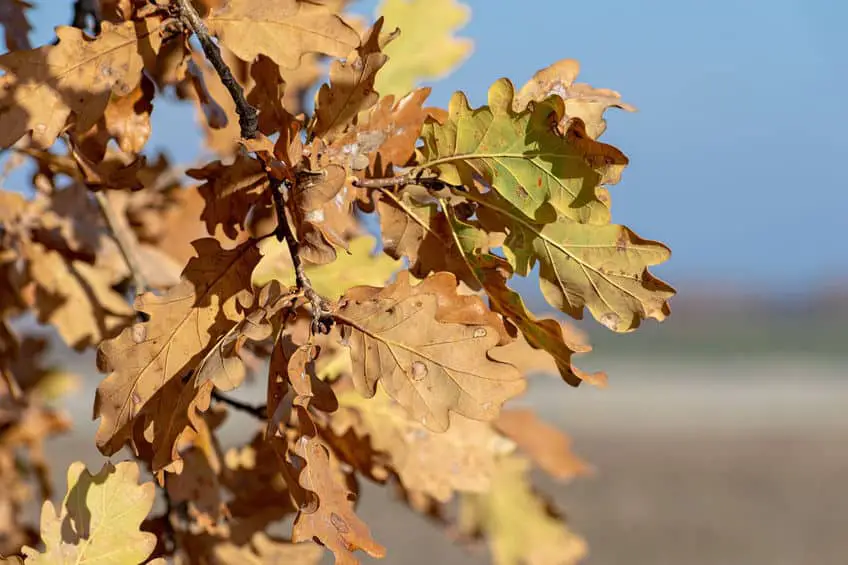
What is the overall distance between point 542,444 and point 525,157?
2.83 feet

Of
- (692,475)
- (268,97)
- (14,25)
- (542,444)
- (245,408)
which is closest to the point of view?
(268,97)

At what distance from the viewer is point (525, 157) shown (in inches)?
28.9

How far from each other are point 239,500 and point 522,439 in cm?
49

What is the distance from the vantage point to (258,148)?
692 mm

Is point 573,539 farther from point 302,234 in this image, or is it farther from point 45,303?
point 302,234

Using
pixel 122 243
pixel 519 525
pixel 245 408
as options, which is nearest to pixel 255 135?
pixel 245 408

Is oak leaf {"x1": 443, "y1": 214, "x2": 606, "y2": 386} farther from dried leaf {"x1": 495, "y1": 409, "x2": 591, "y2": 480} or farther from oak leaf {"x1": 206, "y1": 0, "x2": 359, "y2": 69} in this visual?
dried leaf {"x1": 495, "y1": 409, "x2": 591, "y2": 480}

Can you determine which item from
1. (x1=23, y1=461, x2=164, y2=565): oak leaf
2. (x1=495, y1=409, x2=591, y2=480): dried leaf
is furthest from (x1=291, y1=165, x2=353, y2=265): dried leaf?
(x1=495, y1=409, x2=591, y2=480): dried leaf

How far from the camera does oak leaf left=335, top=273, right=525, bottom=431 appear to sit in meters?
0.73

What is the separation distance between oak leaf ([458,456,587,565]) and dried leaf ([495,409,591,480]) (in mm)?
121

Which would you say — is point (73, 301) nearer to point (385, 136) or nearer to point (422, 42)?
point (422, 42)

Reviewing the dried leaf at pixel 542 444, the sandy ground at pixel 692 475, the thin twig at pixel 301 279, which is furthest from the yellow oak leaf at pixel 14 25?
the sandy ground at pixel 692 475

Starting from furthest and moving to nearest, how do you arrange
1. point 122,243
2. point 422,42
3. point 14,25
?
1. point 422,42
2. point 122,243
3. point 14,25

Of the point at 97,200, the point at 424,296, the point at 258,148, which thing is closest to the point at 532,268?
the point at 424,296
